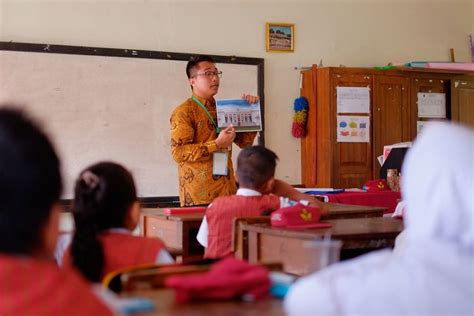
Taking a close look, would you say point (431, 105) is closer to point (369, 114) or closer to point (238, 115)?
point (369, 114)

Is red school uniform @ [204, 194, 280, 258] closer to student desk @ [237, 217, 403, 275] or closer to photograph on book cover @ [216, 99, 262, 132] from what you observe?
student desk @ [237, 217, 403, 275]

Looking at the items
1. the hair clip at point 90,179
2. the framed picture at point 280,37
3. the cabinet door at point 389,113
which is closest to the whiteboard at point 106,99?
the framed picture at point 280,37

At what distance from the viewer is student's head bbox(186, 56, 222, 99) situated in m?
4.24

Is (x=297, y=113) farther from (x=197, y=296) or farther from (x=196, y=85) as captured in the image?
(x=197, y=296)

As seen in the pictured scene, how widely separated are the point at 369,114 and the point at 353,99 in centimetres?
24

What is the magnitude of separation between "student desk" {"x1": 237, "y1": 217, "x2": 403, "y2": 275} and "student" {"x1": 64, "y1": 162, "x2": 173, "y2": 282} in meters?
0.70

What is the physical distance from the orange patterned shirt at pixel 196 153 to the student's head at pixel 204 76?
6cm

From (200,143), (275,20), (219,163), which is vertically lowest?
(219,163)

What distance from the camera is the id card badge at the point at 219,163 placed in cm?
418

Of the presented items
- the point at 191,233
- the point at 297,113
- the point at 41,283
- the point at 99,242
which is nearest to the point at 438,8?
the point at 297,113

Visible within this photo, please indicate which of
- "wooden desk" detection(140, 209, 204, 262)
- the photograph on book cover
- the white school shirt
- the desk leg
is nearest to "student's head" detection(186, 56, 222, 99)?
the photograph on book cover

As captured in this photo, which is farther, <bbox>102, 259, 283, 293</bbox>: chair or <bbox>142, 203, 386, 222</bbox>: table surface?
<bbox>142, 203, 386, 222</bbox>: table surface

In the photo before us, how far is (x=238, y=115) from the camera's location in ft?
14.0

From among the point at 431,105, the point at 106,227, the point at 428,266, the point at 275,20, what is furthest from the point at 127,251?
the point at 431,105
